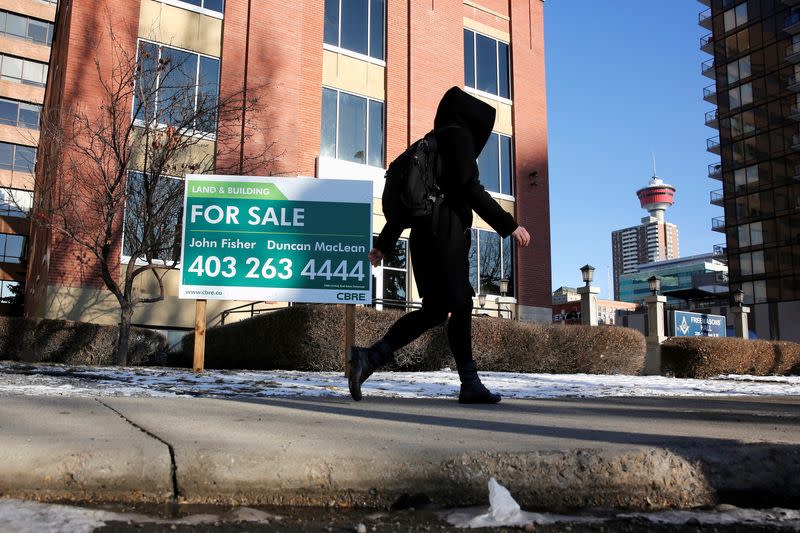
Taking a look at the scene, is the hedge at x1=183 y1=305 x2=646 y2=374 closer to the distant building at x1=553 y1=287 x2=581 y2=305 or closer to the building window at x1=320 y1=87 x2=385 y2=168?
the building window at x1=320 y1=87 x2=385 y2=168

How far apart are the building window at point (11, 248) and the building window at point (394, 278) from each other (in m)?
36.7

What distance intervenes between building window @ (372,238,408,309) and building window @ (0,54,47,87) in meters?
39.2

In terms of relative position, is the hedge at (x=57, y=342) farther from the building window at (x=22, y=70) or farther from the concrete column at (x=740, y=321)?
the building window at (x=22, y=70)

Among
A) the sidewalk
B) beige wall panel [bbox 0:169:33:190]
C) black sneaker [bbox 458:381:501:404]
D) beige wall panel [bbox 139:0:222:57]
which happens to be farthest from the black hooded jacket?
beige wall panel [bbox 0:169:33:190]

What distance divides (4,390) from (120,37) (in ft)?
40.9

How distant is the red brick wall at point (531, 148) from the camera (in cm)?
2056

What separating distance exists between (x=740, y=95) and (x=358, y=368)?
63.7 metres

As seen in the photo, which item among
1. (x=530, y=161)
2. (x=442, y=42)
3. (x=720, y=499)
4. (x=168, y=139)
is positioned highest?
(x=442, y=42)

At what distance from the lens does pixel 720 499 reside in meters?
2.28

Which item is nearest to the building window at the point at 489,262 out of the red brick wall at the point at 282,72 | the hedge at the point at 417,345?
the red brick wall at the point at 282,72

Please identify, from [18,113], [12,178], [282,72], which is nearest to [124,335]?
[282,72]

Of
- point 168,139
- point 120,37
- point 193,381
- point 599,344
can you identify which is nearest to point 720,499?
point 193,381

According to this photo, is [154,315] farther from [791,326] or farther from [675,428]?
[791,326]

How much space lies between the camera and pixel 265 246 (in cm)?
741
